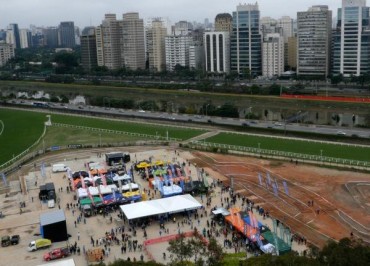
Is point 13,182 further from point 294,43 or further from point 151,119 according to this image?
point 294,43

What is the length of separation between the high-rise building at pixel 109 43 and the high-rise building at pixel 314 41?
4894 cm

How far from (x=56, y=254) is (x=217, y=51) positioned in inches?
3386

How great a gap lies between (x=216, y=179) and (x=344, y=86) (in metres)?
56.0

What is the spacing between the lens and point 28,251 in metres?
27.7

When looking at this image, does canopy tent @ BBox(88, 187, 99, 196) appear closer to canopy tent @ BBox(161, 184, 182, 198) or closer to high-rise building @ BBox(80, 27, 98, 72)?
canopy tent @ BBox(161, 184, 182, 198)

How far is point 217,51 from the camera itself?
107 meters

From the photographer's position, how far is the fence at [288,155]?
42875mm

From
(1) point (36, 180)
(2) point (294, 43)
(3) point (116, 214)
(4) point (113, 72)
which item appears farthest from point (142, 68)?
(3) point (116, 214)

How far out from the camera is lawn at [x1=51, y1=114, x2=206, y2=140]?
191ft

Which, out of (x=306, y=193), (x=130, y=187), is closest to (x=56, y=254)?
(x=130, y=187)

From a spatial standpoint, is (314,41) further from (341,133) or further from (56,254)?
(56,254)

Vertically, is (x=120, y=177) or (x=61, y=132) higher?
(x=61, y=132)

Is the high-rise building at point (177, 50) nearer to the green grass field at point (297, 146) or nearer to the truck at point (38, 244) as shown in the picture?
the green grass field at point (297, 146)

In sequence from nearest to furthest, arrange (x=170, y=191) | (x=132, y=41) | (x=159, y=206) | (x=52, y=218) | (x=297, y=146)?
(x=52, y=218), (x=159, y=206), (x=170, y=191), (x=297, y=146), (x=132, y=41)
